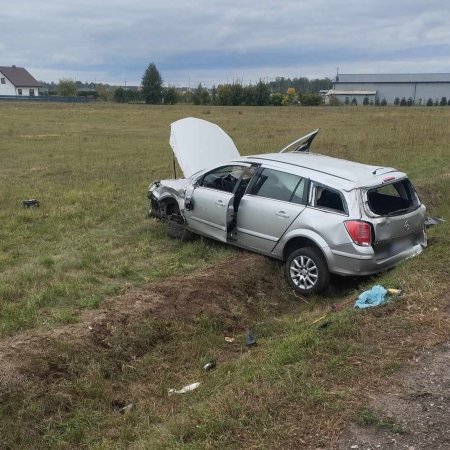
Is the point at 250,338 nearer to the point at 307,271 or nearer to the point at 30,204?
the point at 307,271

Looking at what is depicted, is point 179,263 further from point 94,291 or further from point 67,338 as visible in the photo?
point 67,338

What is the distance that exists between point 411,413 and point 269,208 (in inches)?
153

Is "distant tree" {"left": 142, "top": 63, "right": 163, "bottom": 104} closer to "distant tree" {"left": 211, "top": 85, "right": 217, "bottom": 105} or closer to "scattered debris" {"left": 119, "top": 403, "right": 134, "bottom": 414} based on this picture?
"distant tree" {"left": 211, "top": 85, "right": 217, "bottom": 105}

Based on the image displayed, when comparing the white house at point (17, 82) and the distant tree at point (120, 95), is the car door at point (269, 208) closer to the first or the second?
the distant tree at point (120, 95)

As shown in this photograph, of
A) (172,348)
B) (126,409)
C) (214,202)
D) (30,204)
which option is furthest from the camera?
(30,204)

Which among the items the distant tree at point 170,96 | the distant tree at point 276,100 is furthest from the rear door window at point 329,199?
the distant tree at point 170,96

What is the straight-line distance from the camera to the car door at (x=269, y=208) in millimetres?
6672

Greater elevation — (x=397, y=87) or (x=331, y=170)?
(x=397, y=87)

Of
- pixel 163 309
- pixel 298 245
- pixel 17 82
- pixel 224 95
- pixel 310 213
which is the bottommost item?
pixel 163 309

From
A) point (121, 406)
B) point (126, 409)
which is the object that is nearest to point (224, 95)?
point (121, 406)

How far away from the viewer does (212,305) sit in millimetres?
6141

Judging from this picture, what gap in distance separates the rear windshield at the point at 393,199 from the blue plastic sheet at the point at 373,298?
48.3 inches

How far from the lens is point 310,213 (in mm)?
6430

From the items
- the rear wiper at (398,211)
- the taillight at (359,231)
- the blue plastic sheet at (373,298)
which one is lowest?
the blue plastic sheet at (373,298)
